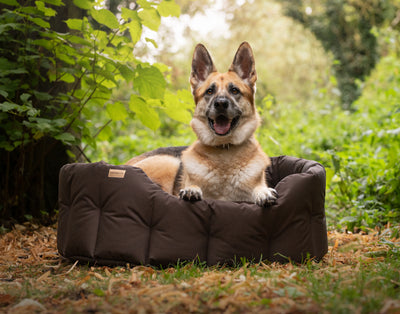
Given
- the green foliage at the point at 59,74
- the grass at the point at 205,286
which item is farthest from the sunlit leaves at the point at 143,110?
the grass at the point at 205,286

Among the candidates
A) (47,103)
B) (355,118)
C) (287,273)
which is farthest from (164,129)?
(287,273)

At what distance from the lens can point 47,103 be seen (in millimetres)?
4051

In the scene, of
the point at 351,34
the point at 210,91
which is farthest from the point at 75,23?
the point at 351,34

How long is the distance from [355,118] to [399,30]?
870cm

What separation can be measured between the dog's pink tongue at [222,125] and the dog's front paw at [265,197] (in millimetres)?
640

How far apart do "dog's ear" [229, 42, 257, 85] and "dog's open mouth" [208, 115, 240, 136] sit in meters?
0.50

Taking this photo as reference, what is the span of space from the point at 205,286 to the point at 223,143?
149 cm

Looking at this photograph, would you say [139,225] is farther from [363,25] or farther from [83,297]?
[363,25]

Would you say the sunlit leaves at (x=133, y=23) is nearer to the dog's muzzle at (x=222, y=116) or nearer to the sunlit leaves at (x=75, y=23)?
the sunlit leaves at (x=75, y=23)

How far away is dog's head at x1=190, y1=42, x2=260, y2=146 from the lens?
3.22 metres

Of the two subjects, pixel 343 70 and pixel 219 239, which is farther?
pixel 343 70

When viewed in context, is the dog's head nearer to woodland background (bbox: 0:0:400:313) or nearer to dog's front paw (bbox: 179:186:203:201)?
woodland background (bbox: 0:0:400:313)

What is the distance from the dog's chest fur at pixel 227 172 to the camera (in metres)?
3.09

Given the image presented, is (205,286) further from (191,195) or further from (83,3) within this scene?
(83,3)
